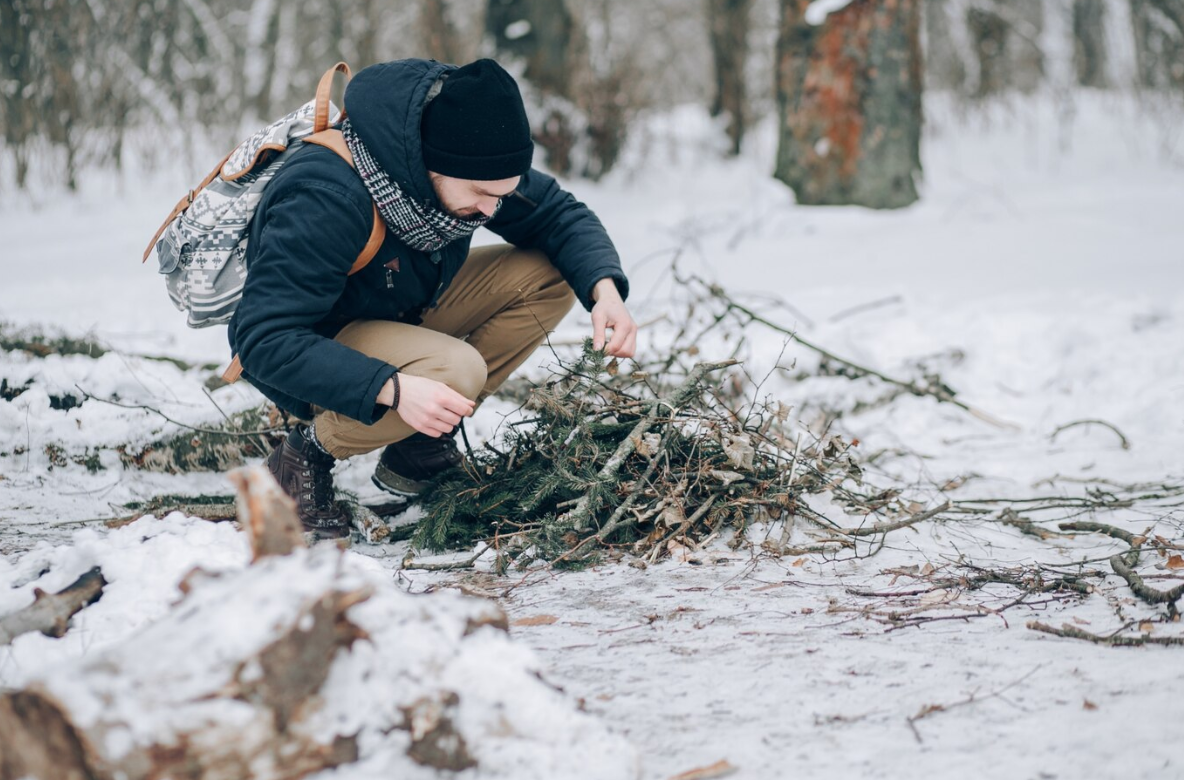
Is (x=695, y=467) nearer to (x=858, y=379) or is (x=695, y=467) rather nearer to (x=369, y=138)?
(x=369, y=138)

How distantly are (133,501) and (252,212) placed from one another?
1.20 m

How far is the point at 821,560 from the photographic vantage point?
2389 mm

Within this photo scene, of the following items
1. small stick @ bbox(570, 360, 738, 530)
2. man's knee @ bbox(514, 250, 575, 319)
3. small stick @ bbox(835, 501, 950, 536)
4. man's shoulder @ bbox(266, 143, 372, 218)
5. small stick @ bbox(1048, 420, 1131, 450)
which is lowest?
small stick @ bbox(1048, 420, 1131, 450)

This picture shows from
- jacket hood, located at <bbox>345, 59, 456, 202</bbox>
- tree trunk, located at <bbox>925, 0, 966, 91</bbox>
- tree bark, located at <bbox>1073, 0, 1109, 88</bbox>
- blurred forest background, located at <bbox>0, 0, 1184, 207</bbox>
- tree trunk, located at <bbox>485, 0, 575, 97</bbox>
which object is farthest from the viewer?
tree trunk, located at <bbox>925, 0, 966, 91</bbox>

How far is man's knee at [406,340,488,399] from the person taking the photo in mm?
2527

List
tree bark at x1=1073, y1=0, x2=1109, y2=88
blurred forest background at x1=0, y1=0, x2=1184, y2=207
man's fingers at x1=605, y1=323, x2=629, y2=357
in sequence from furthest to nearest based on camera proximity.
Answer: tree bark at x1=1073, y1=0, x2=1109, y2=88, blurred forest background at x1=0, y1=0, x2=1184, y2=207, man's fingers at x1=605, y1=323, x2=629, y2=357

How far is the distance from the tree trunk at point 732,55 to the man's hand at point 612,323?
7.83m

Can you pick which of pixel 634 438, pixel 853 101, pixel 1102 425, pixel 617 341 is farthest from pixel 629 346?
pixel 853 101

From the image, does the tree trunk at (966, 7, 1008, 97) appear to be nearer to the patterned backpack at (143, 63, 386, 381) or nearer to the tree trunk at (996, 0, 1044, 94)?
the tree trunk at (996, 0, 1044, 94)

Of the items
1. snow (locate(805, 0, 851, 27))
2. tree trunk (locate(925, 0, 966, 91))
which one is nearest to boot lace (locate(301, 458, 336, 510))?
snow (locate(805, 0, 851, 27))

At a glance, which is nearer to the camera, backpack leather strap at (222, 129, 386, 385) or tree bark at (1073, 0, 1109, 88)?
backpack leather strap at (222, 129, 386, 385)

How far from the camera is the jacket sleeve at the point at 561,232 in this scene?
2.86m

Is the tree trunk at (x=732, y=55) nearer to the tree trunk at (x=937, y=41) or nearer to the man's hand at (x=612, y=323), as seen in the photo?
the tree trunk at (x=937, y=41)

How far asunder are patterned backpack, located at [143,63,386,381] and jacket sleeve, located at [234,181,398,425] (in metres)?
0.14
